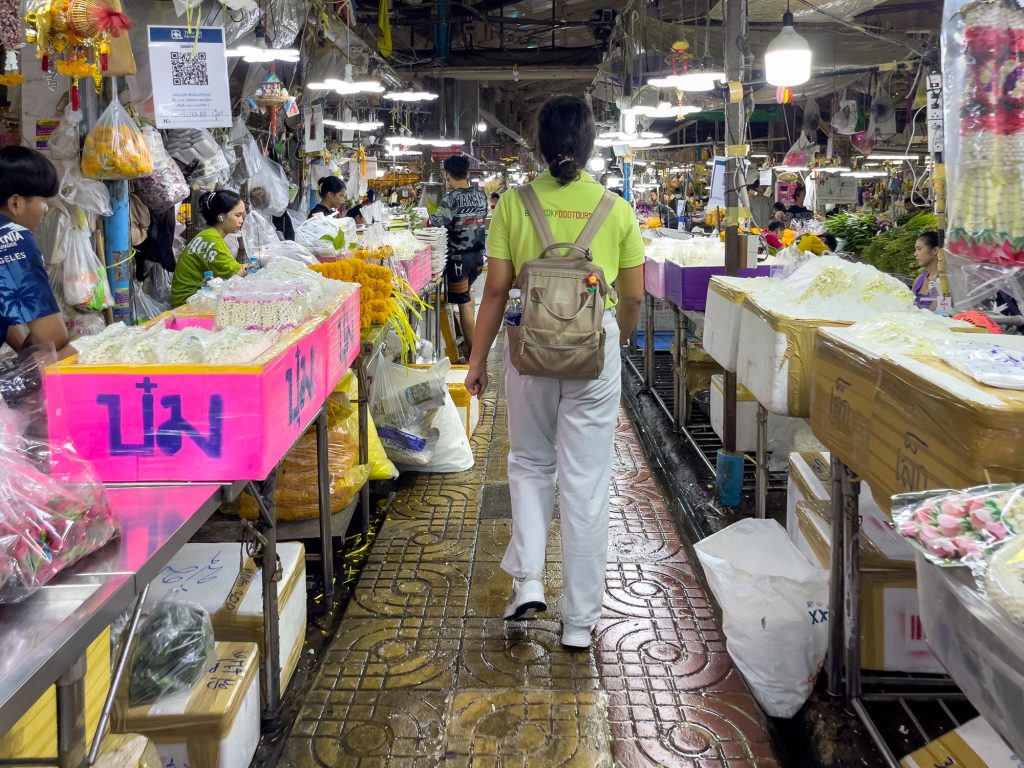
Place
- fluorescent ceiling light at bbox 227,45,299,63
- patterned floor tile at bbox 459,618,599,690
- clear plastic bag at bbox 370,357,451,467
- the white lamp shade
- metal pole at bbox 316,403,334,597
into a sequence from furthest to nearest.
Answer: the white lamp shade < fluorescent ceiling light at bbox 227,45,299,63 < clear plastic bag at bbox 370,357,451,467 < metal pole at bbox 316,403,334,597 < patterned floor tile at bbox 459,618,599,690

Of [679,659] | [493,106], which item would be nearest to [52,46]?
[679,659]

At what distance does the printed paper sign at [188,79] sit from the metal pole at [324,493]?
2.08 metres

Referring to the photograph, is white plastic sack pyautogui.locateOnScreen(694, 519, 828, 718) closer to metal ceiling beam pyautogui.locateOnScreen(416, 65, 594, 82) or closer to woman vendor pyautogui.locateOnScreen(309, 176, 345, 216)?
woman vendor pyautogui.locateOnScreen(309, 176, 345, 216)

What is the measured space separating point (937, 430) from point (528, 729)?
1714 mm

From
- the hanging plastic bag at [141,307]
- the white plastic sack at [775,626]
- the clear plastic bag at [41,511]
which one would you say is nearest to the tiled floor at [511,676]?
the white plastic sack at [775,626]

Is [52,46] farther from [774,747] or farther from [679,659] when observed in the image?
[774,747]

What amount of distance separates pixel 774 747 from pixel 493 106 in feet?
86.0

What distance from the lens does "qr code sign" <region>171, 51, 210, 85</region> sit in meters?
4.76

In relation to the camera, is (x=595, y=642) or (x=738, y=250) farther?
Result: (x=738, y=250)

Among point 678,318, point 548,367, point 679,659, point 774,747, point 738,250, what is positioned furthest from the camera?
point 678,318

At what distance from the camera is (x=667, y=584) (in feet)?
13.4

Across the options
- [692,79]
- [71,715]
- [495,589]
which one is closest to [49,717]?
[71,715]

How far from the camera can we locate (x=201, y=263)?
547 cm

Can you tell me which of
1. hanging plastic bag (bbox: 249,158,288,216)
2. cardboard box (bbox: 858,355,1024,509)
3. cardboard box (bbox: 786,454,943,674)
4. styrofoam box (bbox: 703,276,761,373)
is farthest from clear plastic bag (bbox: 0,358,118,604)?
hanging plastic bag (bbox: 249,158,288,216)
